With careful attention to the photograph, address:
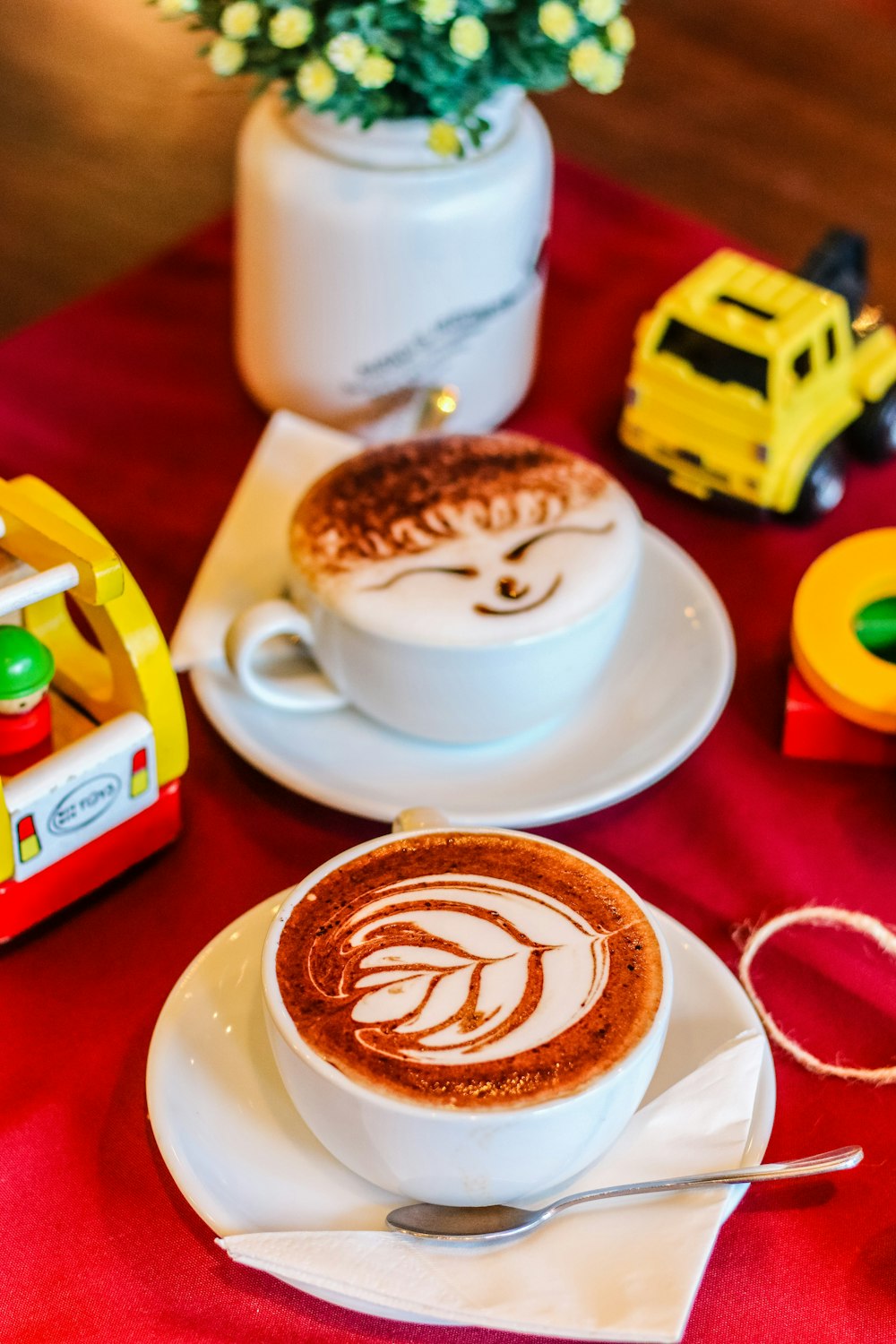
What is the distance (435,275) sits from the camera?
39.1 inches

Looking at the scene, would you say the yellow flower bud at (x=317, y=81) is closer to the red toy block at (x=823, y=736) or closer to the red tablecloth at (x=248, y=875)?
the red tablecloth at (x=248, y=875)

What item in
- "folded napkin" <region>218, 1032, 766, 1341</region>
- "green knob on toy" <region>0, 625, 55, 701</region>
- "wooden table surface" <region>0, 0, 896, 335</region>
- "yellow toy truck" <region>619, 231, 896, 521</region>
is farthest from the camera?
"wooden table surface" <region>0, 0, 896, 335</region>

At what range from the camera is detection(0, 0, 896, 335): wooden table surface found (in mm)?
1505

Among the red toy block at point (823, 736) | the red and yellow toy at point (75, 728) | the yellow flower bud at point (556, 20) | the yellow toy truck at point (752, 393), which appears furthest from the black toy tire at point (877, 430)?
the red and yellow toy at point (75, 728)

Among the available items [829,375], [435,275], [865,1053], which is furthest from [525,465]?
[865,1053]

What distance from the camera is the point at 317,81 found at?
2.91 feet

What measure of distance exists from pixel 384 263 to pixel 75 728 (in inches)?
16.1

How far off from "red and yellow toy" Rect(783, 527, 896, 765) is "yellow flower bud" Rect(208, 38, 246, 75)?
0.51 metres

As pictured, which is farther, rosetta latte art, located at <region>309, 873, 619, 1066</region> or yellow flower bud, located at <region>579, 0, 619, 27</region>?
yellow flower bud, located at <region>579, 0, 619, 27</region>

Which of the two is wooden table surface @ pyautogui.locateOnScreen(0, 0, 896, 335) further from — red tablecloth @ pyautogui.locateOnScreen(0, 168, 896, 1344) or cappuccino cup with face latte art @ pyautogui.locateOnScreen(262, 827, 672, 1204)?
cappuccino cup with face latte art @ pyautogui.locateOnScreen(262, 827, 672, 1204)

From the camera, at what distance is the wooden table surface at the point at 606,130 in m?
1.50

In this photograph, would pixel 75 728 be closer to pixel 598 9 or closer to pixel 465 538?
pixel 465 538

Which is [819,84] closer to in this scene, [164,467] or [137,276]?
[137,276]

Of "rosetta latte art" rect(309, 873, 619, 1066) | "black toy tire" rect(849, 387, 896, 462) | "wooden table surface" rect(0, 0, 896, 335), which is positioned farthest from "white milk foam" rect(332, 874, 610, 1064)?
"wooden table surface" rect(0, 0, 896, 335)
